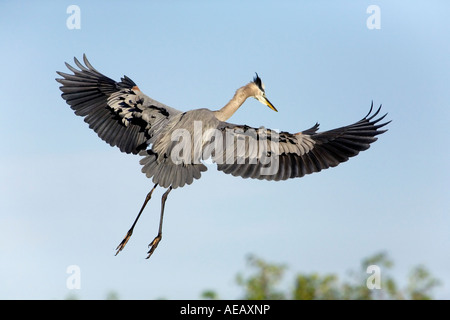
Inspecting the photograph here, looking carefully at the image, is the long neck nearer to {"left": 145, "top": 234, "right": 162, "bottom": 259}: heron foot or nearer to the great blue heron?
the great blue heron

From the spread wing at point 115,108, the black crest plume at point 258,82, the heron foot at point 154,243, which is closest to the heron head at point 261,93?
the black crest plume at point 258,82

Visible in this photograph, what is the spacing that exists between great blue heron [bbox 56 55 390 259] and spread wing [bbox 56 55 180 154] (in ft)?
0.04

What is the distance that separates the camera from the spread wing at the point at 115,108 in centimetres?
894

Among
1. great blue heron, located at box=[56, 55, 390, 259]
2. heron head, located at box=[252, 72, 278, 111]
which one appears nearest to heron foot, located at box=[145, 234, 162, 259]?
great blue heron, located at box=[56, 55, 390, 259]

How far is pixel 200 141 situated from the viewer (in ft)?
27.7

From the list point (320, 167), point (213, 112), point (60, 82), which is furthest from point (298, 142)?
point (60, 82)

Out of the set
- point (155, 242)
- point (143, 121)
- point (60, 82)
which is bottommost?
point (155, 242)

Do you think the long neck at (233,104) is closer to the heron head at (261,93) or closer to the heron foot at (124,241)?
the heron head at (261,93)

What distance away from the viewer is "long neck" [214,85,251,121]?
9495mm

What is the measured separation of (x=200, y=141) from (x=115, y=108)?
1.60 meters
